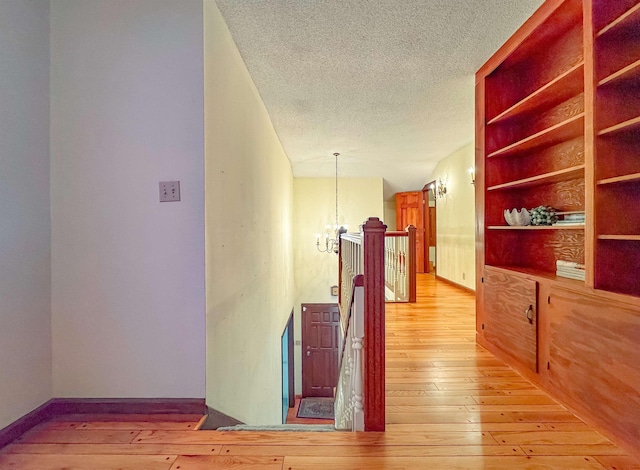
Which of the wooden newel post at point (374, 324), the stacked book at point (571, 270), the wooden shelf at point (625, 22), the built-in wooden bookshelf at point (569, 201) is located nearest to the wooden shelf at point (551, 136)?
the built-in wooden bookshelf at point (569, 201)

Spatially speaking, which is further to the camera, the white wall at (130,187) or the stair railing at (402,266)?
the stair railing at (402,266)

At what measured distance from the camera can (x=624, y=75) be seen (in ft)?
5.18

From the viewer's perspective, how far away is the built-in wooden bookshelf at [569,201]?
64.2 inches

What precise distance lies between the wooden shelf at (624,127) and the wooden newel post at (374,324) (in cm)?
122

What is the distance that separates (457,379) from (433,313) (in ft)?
5.77

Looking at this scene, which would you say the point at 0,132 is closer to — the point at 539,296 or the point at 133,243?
the point at 133,243

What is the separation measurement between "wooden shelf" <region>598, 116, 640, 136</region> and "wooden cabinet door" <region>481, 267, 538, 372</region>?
994mm

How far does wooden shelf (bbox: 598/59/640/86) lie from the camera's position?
1.51 meters

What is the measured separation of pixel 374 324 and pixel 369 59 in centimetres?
211

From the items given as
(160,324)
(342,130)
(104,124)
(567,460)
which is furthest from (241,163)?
(567,460)

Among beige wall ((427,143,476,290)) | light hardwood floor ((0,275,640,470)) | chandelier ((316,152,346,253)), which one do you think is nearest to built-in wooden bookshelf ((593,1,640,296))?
light hardwood floor ((0,275,640,470))

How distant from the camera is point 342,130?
4.50 meters

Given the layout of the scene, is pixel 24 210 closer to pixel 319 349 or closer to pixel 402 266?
pixel 402 266

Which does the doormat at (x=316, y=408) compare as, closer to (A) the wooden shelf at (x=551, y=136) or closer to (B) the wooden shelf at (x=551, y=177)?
(B) the wooden shelf at (x=551, y=177)
